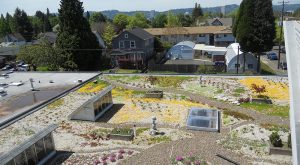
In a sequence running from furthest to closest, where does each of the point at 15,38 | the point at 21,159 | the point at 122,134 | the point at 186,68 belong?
1. the point at 15,38
2. the point at 186,68
3. the point at 122,134
4. the point at 21,159

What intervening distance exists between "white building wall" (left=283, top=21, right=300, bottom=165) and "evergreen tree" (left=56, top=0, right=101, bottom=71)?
3575cm

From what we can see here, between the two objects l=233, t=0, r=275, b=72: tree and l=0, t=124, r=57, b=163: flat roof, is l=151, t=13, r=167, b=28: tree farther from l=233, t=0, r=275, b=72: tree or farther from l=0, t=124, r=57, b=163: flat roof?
l=0, t=124, r=57, b=163: flat roof

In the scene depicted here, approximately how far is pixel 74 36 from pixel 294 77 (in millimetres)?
39748

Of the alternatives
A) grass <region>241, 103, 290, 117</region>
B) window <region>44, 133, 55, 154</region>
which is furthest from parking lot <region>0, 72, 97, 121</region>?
grass <region>241, 103, 290, 117</region>

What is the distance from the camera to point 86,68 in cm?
4684

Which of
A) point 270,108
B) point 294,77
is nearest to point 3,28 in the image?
point 270,108

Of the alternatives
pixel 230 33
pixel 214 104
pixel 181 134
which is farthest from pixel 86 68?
pixel 230 33

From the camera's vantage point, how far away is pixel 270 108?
24.3 m

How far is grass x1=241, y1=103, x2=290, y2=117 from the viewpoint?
23.2m

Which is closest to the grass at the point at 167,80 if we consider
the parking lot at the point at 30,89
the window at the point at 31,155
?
the parking lot at the point at 30,89

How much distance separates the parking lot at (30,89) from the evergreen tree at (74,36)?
1224cm

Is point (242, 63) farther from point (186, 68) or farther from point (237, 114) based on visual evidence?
point (237, 114)

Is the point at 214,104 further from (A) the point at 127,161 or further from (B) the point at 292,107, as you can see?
(B) the point at 292,107

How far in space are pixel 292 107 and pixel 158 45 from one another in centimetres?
5785
